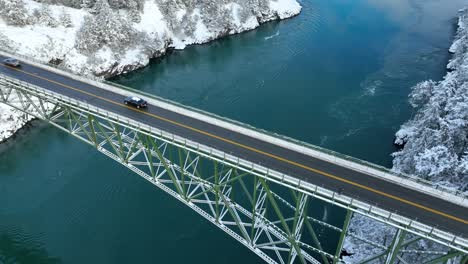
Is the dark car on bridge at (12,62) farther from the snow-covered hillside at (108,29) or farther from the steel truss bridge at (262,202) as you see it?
the snow-covered hillside at (108,29)

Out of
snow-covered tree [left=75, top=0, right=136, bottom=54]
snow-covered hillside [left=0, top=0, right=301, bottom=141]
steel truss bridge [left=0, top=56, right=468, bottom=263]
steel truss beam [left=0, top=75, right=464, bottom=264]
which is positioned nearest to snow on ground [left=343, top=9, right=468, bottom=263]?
steel truss bridge [left=0, top=56, right=468, bottom=263]

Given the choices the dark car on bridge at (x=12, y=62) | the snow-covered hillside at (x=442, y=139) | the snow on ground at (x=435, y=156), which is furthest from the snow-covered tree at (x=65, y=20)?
the snow-covered hillside at (x=442, y=139)

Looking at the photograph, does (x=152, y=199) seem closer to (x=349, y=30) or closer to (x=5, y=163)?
(x=5, y=163)

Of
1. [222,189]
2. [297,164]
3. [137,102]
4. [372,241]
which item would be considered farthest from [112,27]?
[372,241]

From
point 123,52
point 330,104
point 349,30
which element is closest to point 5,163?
point 123,52

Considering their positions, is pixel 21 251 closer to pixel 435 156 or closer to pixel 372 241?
pixel 372 241

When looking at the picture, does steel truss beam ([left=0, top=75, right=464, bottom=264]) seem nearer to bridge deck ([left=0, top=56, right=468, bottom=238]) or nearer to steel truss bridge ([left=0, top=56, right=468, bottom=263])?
steel truss bridge ([left=0, top=56, right=468, bottom=263])
